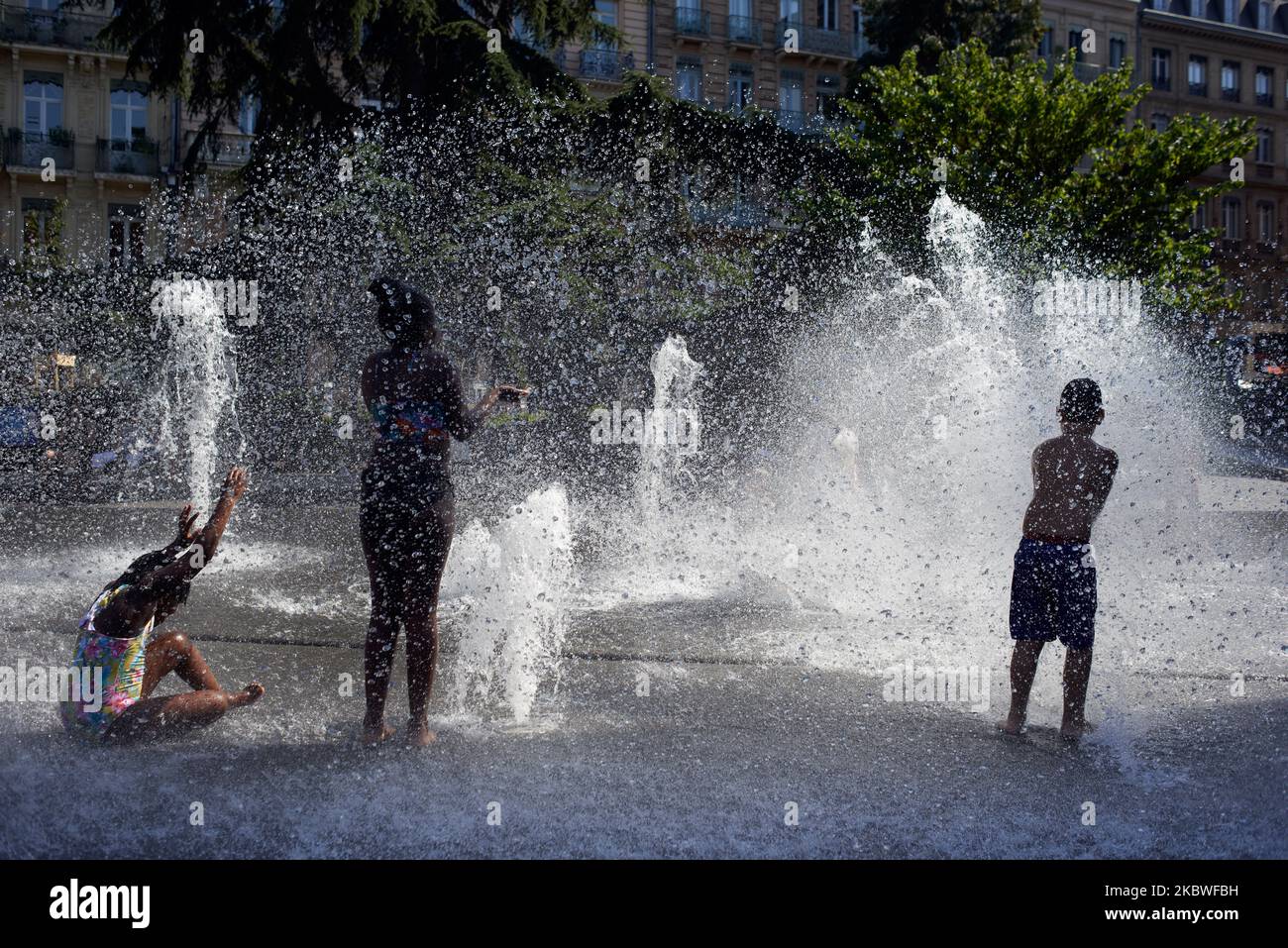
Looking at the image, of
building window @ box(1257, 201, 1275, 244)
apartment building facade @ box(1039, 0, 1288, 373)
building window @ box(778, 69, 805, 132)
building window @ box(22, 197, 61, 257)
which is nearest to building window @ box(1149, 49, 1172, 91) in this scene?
apartment building facade @ box(1039, 0, 1288, 373)

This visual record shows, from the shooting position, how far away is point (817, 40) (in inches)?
1449

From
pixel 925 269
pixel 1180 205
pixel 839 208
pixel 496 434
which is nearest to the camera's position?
pixel 496 434

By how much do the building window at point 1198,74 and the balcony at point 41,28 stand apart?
3992 centimetres

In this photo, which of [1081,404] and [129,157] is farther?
[129,157]

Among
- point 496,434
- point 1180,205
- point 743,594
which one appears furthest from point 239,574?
point 1180,205

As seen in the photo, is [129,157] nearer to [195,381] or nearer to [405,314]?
[195,381]

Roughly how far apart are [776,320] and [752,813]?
17.5m

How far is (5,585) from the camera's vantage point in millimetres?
7699

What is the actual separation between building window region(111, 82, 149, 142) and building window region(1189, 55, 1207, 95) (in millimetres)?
39116

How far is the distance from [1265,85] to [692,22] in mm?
28767

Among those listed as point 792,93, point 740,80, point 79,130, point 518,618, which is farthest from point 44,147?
point 518,618

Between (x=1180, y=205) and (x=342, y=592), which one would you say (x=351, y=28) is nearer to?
(x=342, y=592)

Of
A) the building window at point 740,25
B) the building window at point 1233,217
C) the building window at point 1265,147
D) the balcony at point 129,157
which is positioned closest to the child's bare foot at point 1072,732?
the balcony at point 129,157

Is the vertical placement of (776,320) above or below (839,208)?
below
